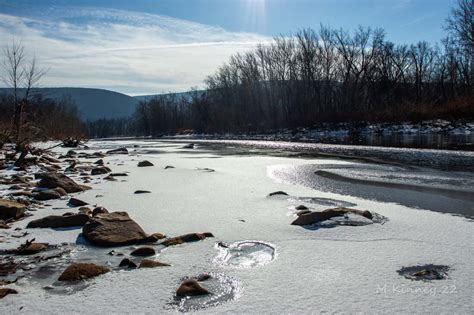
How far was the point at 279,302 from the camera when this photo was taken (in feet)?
10.4

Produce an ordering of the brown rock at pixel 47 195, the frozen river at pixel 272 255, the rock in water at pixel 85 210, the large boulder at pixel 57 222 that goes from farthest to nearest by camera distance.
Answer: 1. the brown rock at pixel 47 195
2. the rock in water at pixel 85 210
3. the large boulder at pixel 57 222
4. the frozen river at pixel 272 255

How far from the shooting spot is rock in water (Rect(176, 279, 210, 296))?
337 centimetres

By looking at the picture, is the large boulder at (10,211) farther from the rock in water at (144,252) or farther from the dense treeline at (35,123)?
the dense treeline at (35,123)

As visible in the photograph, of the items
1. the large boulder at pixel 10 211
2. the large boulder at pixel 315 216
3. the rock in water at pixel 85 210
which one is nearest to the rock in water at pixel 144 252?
the rock in water at pixel 85 210

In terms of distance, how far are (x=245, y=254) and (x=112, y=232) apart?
171 cm

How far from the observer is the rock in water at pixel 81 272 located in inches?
145

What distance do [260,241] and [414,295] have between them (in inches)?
79.3

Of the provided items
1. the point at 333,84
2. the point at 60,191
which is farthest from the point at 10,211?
the point at 333,84

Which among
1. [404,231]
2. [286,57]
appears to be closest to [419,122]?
[286,57]

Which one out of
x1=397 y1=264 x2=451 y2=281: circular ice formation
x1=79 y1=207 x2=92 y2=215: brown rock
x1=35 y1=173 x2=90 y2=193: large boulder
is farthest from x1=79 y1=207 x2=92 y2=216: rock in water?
x1=397 y1=264 x2=451 y2=281: circular ice formation

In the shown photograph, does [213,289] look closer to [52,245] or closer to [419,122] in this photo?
[52,245]

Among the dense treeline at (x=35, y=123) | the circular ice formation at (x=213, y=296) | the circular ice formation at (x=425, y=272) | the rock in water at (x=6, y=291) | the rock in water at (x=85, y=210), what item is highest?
the dense treeline at (x=35, y=123)

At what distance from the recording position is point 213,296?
11.0 ft

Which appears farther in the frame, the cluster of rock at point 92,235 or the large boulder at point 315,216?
the large boulder at point 315,216
